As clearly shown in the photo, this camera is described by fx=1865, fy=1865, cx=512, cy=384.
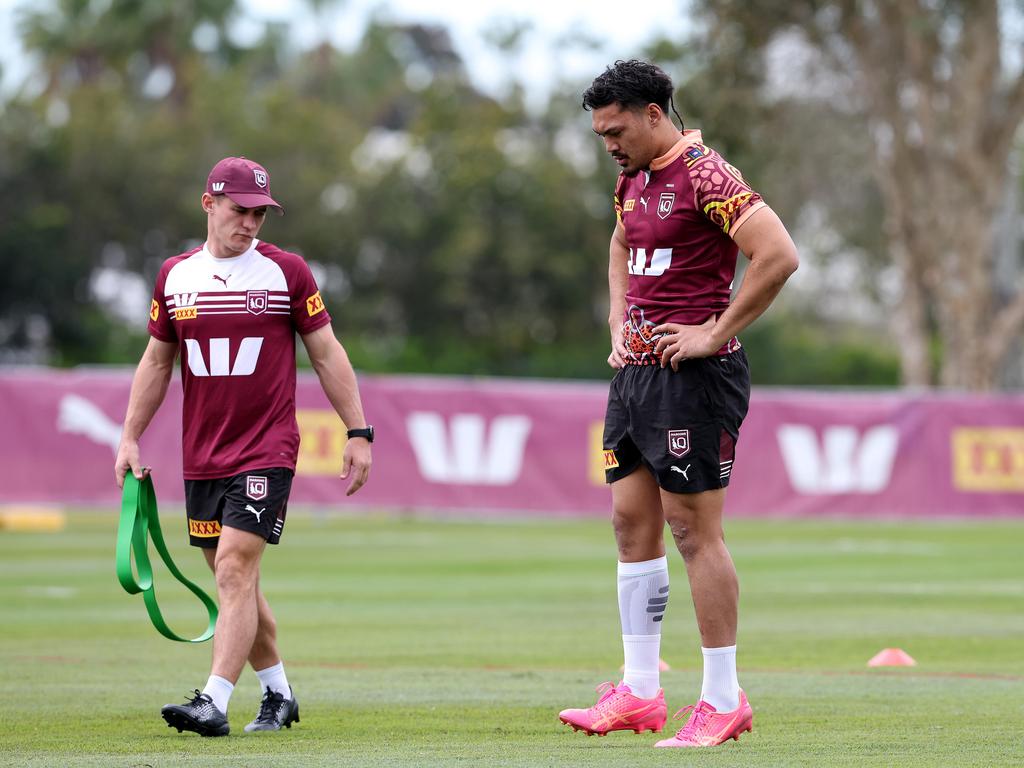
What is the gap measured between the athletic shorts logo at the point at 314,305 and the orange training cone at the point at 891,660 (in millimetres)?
3868

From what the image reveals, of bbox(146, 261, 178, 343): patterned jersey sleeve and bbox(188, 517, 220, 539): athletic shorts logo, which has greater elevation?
bbox(146, 261, 178, 343): patterned jersey sleeve

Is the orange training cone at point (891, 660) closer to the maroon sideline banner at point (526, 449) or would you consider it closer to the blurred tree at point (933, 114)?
the maroon sideline banner at point (526, 449)

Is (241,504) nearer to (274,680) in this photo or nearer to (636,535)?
(274,680)

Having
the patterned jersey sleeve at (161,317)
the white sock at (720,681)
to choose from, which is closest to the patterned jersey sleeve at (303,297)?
the patterned jersey sleeve at (161,317)

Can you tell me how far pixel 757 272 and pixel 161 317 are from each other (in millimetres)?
2451

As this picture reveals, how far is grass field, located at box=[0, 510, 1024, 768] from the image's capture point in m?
6.65

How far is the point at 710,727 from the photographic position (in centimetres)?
665

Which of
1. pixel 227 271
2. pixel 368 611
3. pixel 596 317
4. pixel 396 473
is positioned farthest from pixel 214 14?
pixel 227 271

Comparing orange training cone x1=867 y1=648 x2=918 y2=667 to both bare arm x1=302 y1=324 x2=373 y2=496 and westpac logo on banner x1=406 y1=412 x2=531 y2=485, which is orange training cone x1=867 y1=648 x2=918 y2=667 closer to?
bare arm x1=302 y1=324 x2=373 y2=496

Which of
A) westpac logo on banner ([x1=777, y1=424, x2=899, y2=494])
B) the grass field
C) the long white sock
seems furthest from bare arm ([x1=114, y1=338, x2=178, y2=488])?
westpac logo on banner ([x1=777, y1=424, x2=899, y2=494])

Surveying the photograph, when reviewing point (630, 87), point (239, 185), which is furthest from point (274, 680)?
point (630, 87)

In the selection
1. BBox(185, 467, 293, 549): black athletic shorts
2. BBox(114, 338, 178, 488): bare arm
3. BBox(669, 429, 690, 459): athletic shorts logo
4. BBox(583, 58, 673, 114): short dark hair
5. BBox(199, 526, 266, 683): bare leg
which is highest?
BBox(583, 58, 673, 114): short dark hair

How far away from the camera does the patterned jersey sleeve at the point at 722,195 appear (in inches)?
259

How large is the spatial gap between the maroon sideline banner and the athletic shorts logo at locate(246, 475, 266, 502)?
1850cm
